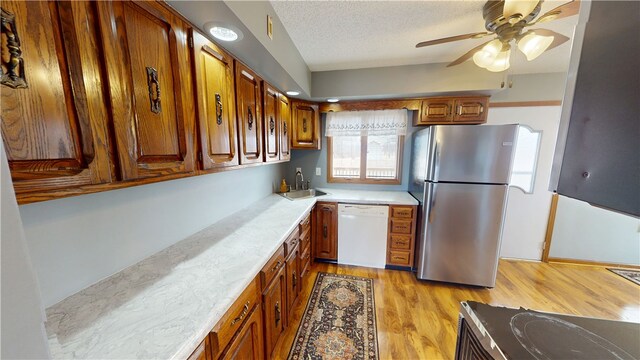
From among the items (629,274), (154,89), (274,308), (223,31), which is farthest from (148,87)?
(629,274)

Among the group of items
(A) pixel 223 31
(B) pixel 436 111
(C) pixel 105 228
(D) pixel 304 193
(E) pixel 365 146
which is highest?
(A) pixel 223 31

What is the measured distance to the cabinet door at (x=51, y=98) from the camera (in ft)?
1.51

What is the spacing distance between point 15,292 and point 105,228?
3.03 ft

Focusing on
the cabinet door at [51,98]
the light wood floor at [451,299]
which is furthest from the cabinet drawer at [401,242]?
the cabinet door at [51,98]

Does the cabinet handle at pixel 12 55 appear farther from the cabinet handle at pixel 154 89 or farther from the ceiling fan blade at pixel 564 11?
the ceiling fan blade at pixel 564 11

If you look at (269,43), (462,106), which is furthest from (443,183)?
(269,43)

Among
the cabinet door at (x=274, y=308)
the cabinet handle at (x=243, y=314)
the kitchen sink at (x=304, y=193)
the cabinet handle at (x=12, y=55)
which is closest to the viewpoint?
the cabinet handle at (x=12, y=55)

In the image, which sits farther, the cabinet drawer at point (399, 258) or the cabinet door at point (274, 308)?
the cabinet drawer at point (399, 258)

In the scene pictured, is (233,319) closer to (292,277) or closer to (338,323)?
(292,277)

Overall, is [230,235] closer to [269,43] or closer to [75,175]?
[75,175]

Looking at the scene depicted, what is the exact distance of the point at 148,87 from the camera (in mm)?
778

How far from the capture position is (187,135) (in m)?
0.95

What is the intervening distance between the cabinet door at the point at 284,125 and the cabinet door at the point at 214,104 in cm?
85

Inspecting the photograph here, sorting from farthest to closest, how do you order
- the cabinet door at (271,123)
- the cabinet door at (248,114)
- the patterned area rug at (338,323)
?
the cabinet door at (271,123) < the patterned area rug at (338,323) < the cabinet door at (248,114)
